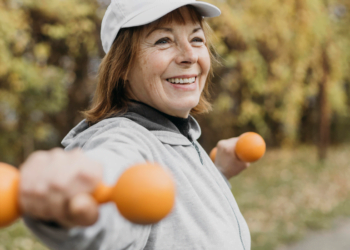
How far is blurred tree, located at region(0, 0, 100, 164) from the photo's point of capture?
4496 mm

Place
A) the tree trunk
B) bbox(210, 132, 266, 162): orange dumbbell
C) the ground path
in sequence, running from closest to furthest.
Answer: bbox(210, 132, 266, 162): orange dumbbell < the ground path < the tree trunk

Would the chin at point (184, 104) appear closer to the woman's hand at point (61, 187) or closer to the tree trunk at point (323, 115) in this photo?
the woman's hand at point (61, 187)

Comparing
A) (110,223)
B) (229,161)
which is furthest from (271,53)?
(110,223)

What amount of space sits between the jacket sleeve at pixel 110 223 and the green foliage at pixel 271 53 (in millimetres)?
4500

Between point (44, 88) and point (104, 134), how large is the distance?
14.5 feet

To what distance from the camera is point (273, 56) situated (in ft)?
21.8

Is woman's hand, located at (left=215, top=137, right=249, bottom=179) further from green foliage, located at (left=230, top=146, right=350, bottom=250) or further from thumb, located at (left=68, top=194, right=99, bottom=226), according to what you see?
green foliage, located at (left=230, top=146, right=350, bottom=250)

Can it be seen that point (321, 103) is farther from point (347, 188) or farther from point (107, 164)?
point (107, 164)

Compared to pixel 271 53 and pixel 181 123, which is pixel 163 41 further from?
pixel 271 53

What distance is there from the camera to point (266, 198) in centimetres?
616

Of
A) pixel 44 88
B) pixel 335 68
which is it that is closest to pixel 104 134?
pixel 44 88

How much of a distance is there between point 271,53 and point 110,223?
20.7 feet

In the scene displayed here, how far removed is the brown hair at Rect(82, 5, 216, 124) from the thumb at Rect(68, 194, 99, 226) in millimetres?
785

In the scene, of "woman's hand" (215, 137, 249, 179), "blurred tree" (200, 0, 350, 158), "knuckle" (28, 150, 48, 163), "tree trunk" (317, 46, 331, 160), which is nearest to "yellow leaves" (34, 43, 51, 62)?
"blurred tree" (200, 0, 350, 158)
